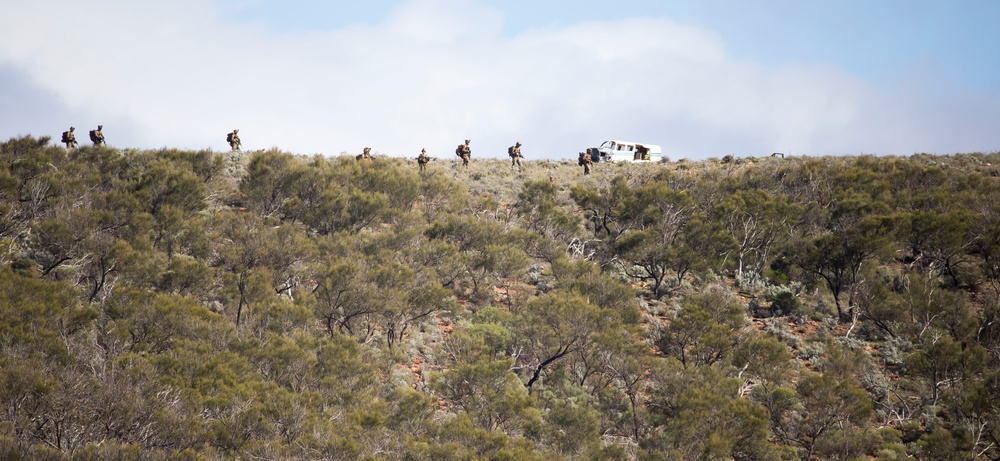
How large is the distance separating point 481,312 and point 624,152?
1130 inches

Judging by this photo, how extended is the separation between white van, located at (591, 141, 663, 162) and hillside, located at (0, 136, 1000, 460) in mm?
8874

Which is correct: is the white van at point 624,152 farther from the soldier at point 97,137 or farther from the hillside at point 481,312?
the soldier at point 97,137

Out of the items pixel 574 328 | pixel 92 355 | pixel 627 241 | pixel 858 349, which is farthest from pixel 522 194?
pixel 92 355

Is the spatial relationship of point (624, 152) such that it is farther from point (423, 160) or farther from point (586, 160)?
point (423, 160)

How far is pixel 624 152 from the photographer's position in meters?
61.6

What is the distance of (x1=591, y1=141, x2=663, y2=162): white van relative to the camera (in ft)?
201

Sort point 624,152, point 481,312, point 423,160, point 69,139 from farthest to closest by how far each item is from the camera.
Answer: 1. point 624,152
2. point 423,160
3. point 69,139
4. point 481,312

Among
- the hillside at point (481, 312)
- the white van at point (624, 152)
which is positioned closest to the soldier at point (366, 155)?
the hillside at point (481, 312)

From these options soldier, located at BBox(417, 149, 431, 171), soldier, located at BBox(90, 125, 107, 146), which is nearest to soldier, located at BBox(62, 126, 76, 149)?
soldier, located at BBox(90, 125, 107, 146)

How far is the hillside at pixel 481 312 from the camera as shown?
2434cm

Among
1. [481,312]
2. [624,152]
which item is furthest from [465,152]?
[481,312]

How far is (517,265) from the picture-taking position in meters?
39.5

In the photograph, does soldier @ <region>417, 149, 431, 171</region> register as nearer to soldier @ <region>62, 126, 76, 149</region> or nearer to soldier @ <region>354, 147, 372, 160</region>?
soldier @ <region>354, 147, 372, 160</region>

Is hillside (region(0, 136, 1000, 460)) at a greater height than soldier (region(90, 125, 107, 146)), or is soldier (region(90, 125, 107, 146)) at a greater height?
soldier (region(90, 125, 107, 146))
